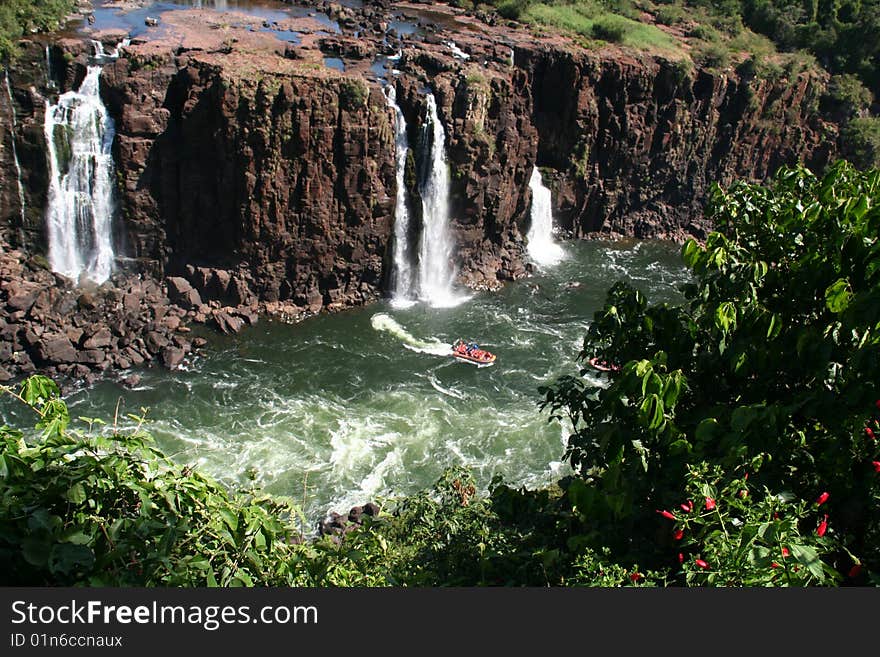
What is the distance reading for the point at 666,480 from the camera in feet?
23.7

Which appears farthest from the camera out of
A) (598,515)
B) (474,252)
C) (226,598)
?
(474,252)

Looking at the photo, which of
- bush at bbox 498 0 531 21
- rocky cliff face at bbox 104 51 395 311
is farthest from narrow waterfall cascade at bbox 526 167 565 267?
bush at bbox 498 0 531 21

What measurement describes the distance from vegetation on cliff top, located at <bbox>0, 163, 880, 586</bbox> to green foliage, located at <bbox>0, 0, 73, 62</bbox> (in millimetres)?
24588

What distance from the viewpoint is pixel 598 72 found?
36.1 m

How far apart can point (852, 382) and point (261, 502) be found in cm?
507

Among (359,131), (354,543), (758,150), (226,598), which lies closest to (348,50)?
(359,131)

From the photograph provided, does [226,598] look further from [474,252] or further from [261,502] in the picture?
[474,252]

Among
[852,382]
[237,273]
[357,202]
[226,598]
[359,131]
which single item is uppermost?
[852,382]

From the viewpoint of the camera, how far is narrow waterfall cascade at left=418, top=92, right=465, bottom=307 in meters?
30.8

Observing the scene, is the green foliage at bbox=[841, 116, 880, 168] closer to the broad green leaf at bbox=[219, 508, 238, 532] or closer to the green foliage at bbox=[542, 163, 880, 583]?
the green foliage at bbox=[542, 163, 880, 583]

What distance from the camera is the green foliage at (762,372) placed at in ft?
21.3

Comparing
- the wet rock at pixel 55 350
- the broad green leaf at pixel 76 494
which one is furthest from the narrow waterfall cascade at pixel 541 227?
the broad green leaf at pixel 76 494

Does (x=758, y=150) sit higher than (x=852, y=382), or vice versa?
(x=852, y=382)

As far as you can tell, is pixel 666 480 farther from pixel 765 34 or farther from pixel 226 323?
pixel 765 34
